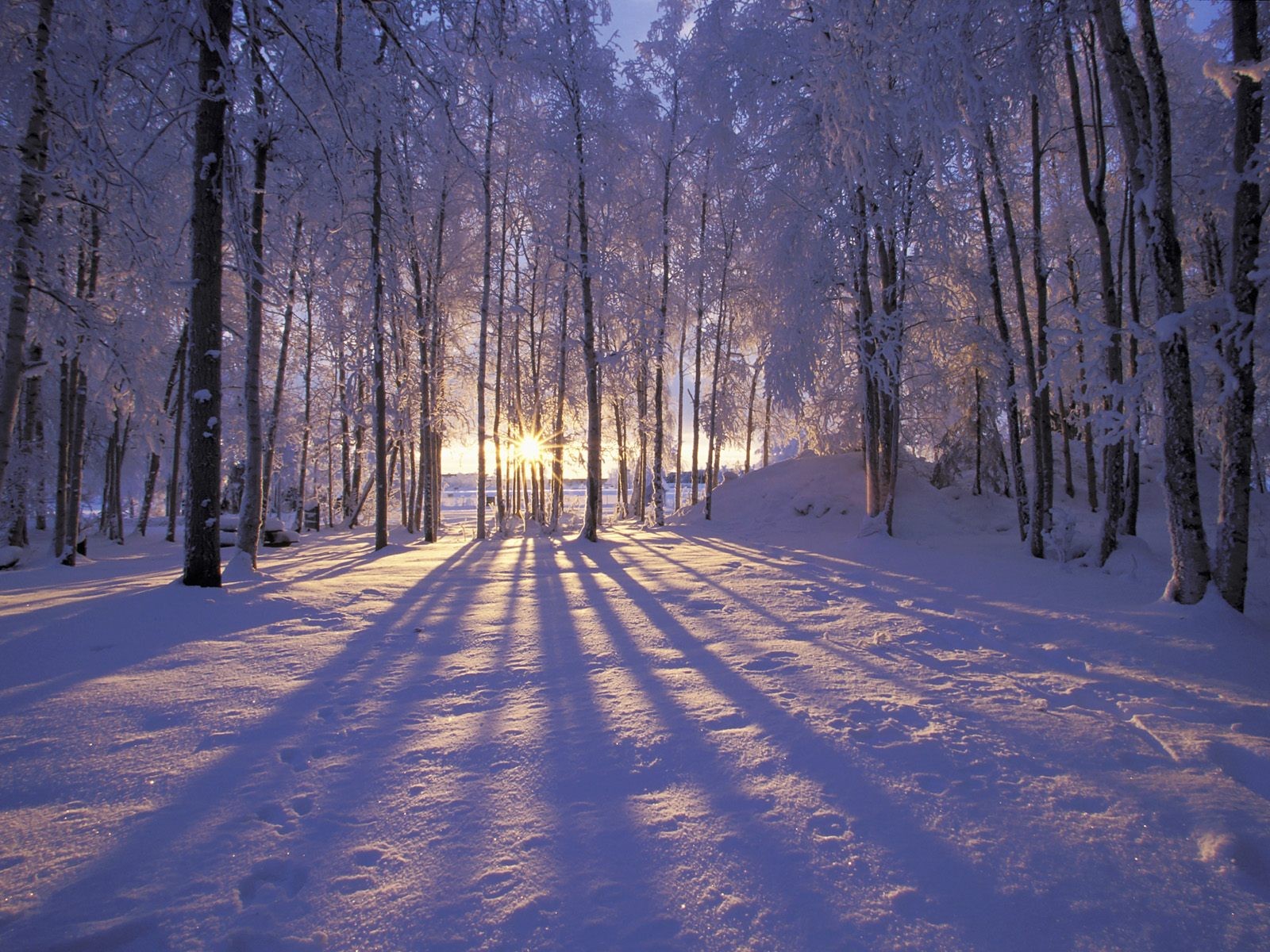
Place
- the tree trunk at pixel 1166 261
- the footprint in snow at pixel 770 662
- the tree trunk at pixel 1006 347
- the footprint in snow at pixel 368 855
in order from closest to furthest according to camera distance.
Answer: the footprint in snow at pixel 368 855, the footprint in snow at pixel 770 662, the tree trunk at pixel 1166 261, the tree trunk at pixel 1006 347

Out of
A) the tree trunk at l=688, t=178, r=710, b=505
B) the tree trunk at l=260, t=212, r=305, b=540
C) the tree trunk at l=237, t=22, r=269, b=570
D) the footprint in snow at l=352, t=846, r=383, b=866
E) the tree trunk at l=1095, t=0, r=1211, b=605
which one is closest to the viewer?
the footprint in snow at l=352, t=846, r=383, b=866

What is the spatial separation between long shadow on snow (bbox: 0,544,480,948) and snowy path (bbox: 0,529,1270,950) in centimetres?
1

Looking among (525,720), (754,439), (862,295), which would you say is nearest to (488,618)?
(525,720)

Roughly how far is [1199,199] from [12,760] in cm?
1342

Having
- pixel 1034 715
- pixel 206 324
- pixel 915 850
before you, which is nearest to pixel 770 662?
pixel 1034 715

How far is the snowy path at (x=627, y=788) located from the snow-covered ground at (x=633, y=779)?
0.01m

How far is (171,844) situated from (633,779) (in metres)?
1.63

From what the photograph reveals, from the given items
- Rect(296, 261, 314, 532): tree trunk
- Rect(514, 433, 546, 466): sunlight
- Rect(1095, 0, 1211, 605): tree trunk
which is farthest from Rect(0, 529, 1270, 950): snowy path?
Rect(514, 433, 546, 466): sunlight

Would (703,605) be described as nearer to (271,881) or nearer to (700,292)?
(271,881)

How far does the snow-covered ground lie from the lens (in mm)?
1559

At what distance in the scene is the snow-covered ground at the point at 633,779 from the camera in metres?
1.56

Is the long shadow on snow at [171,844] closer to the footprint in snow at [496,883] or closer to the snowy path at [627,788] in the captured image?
the snowy path at [627,788]

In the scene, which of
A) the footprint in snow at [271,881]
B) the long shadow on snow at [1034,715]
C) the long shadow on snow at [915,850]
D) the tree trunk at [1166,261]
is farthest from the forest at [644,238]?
the footprint in snow at [271,881]

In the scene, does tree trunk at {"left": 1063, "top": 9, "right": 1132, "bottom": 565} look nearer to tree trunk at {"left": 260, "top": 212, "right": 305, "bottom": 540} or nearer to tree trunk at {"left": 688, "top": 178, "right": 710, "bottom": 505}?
tree trunk at {"left": 688, "top": 178, "right": 710, "bottom": 505}
